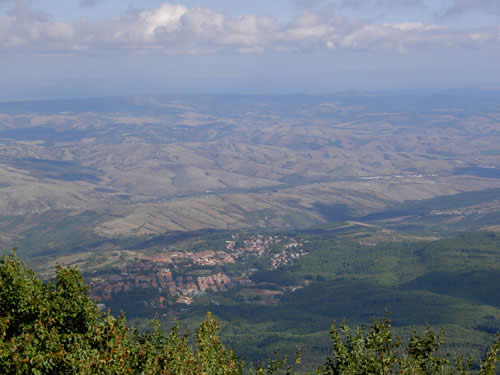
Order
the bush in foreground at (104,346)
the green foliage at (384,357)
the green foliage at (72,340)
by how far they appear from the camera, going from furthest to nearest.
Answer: the green foliage at (384,357), the bush in foreground at (104,346), the green foliage at (72,340)

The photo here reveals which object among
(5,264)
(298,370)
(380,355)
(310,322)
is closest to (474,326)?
(310,322)

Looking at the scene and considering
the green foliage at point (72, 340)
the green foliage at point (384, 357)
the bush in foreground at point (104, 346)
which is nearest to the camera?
the green foliage at point (72, 340)

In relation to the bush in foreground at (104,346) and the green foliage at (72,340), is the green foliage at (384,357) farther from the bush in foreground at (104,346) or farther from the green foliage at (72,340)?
the green foliage at (72,340)

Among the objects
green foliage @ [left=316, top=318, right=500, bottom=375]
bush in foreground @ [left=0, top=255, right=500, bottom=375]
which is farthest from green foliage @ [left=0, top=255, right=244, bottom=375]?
green foliage @ [left=316, top=318, right=500, bottom=375]

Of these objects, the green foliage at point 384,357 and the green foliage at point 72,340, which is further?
the green foliage at point 384,357

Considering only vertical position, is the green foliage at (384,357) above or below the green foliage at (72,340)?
below

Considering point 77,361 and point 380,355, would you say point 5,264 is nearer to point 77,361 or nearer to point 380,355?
point 77,361

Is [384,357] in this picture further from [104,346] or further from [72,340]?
[72,340]

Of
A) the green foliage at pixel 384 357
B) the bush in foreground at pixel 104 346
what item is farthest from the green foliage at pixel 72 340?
the green foliage at pixel 384 357
